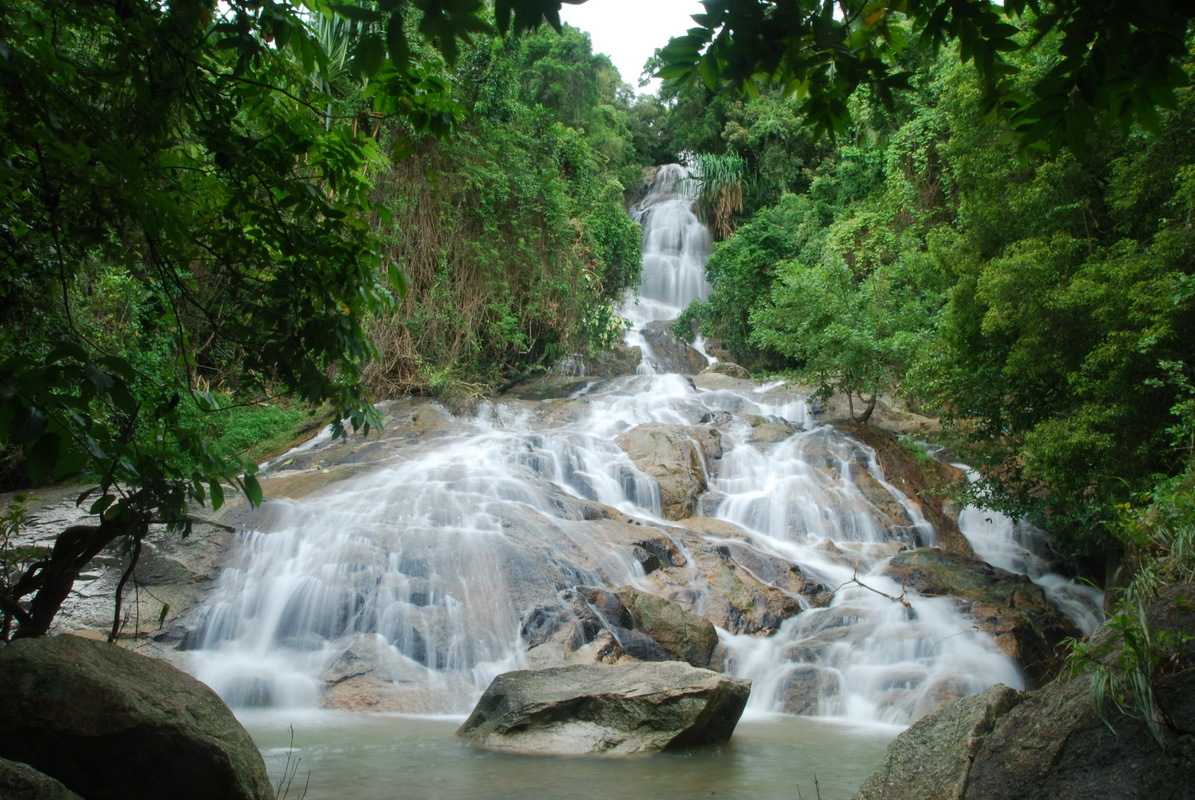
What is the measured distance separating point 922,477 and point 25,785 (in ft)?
48.6

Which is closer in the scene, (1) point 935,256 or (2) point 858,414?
(1) point 935,256

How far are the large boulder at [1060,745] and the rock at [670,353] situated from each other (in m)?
20.2

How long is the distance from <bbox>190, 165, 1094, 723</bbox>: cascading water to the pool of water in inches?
44.1

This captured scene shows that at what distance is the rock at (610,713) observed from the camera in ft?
21.2

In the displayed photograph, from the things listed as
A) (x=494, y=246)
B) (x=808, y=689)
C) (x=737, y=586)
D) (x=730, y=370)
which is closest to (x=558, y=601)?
(x=737, y=586)

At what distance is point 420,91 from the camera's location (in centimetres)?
349

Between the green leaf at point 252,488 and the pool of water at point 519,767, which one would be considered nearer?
the green leaf at point 252,488

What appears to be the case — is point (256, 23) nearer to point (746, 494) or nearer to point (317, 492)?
point (317, 492)

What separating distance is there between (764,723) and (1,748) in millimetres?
6227

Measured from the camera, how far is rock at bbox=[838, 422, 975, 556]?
1398cm

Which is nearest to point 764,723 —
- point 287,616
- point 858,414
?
point 287,616

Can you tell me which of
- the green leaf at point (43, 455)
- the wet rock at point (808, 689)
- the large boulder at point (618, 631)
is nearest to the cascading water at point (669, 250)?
the large boulder at point (618, 631)

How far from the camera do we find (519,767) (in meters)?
6.07

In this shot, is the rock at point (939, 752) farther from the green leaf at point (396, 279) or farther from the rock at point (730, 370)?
the rock at point (730, 370)
